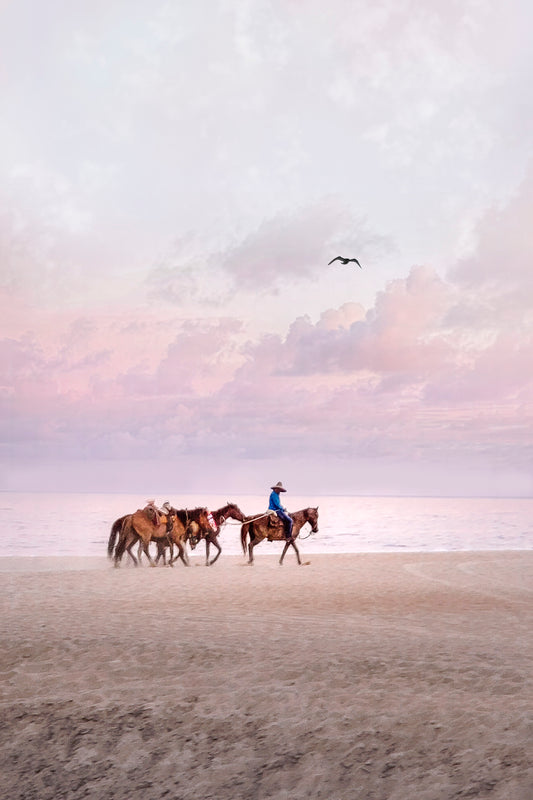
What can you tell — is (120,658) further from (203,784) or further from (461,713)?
(461,713)

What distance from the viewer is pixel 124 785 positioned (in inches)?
297

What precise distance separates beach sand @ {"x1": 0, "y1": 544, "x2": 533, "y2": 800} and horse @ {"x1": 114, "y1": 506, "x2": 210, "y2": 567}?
8.23m

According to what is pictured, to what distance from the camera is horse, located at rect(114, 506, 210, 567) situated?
966 inches

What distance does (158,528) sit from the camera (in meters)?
24.8

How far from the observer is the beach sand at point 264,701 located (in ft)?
24.3

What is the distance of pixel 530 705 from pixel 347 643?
3.61m

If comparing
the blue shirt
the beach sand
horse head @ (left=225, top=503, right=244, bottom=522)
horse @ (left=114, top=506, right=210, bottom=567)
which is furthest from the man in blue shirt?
the beach sand

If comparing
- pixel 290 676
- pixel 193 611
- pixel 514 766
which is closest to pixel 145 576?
pixel 193 611

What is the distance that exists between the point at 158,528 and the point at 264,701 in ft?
53.2

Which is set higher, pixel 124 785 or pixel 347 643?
pixel 347 643

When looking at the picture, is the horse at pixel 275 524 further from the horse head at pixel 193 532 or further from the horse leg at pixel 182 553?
the horse leg at pixel 182 553

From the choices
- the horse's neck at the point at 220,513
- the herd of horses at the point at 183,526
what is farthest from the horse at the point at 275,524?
the horse's neck at the point at 220,513

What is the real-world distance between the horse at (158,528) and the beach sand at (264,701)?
823 cm

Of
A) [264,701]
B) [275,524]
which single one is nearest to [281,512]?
[275,524]
